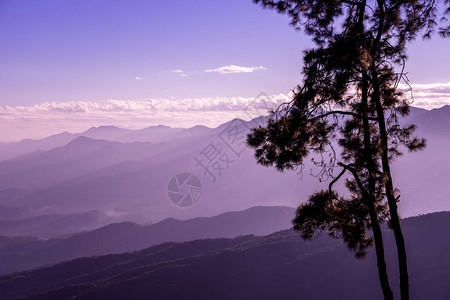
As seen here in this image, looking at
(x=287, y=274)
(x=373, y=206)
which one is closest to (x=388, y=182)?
(x=373, y=206)

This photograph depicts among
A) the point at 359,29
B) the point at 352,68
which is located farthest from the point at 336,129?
the point at 359,29

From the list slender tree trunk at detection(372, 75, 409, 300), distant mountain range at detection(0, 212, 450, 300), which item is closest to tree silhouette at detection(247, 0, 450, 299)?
slender tree trunk at detection(372, 75, 409, 300)

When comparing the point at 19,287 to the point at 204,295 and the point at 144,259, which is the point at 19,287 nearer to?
the point at 144,259

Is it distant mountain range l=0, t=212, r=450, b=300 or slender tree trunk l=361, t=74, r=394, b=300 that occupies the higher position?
slender tree trunk l=361, t=74, r=394, b=300

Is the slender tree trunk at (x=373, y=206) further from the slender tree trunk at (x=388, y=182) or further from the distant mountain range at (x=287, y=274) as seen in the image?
the distant mountain range at (x=287, y=274)

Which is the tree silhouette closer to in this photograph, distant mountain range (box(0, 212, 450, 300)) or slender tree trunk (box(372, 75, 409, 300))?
slender tree trunk (box(372, 75, 409, 300))

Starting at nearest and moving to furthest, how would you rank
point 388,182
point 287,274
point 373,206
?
point 373,206 → point 388,182 → point 287,274

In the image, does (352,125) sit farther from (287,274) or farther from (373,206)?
(287,274)

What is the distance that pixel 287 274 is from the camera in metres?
98.6

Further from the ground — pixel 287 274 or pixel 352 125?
pixel 352 125

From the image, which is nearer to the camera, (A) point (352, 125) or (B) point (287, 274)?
(A) point (352, 125)

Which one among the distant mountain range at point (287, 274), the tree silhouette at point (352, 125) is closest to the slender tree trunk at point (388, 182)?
the tree silhouette at point (352, 125)

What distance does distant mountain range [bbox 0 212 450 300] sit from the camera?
281 ft

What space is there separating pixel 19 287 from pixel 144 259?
51201 millimetres
